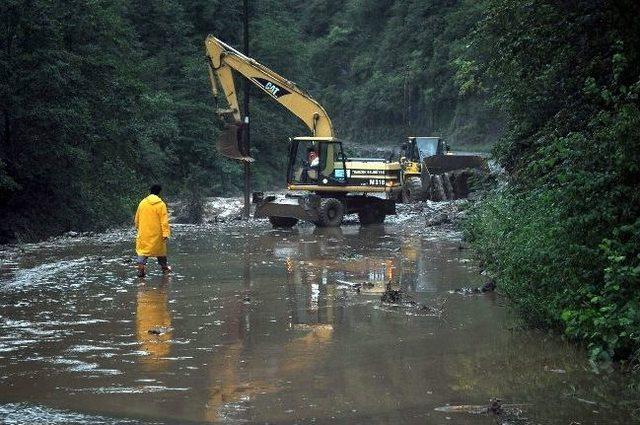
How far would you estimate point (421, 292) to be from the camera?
632 inches

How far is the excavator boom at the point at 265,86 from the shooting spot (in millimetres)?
32125

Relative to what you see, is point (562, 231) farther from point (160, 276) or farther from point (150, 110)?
point (150, 110)

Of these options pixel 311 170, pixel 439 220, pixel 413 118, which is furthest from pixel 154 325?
pixel 413 118

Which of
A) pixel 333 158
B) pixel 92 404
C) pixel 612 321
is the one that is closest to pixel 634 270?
pixel 612 321

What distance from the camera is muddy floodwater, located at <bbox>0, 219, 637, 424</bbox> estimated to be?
883cm

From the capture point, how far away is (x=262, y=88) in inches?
1280

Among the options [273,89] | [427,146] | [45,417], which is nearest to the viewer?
[45,417]

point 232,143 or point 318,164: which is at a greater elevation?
point 232,143

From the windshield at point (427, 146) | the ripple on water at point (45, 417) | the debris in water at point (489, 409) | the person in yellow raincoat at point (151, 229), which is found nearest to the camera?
the ripple on water at point (45, 417)

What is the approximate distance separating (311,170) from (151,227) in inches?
513

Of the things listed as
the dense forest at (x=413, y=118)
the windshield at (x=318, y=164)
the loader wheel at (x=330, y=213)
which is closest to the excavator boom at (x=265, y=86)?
the windshield at (x=318, y=164)

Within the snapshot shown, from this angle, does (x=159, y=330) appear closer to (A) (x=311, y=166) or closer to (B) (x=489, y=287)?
(B) (x=489, y=287)

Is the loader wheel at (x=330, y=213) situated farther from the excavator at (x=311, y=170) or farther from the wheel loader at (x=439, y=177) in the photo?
the wheel loader at (x=439, y=177)

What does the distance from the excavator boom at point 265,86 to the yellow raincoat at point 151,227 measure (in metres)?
14.6
